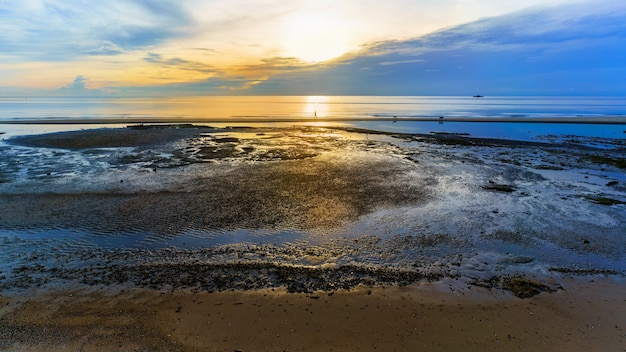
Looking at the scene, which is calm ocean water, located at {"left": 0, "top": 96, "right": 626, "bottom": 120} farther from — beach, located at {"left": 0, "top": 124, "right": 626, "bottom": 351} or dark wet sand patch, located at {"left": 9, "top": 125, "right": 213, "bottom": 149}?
beach, located at {"left": 0, "top": 124, "right": 626, "bottom": 351}

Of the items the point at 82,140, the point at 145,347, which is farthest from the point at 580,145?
the point at 82,140

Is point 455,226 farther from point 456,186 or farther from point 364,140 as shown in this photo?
point 364,140

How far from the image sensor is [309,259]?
916 cm

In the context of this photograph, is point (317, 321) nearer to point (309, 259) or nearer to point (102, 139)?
point (309, 259)

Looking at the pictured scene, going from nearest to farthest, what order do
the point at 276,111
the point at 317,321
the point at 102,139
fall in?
the point at 317,321
the point at 102,139
the point at 276,111

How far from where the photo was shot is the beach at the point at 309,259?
6309 millimetres

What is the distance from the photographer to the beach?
6.31 m

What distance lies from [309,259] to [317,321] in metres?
2.64

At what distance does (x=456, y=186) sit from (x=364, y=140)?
1797cm

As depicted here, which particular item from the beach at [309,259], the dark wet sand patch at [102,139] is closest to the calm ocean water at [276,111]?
the dark wet sand patch at [102,139]

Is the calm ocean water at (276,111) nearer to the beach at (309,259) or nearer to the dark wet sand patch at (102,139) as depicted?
the dark wet sand patch at (102,139)

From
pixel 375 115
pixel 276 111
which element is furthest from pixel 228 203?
pixel 276 111

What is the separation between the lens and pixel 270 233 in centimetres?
1095

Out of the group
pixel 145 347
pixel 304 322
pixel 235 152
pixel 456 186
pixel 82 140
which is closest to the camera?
pixel 145 347
